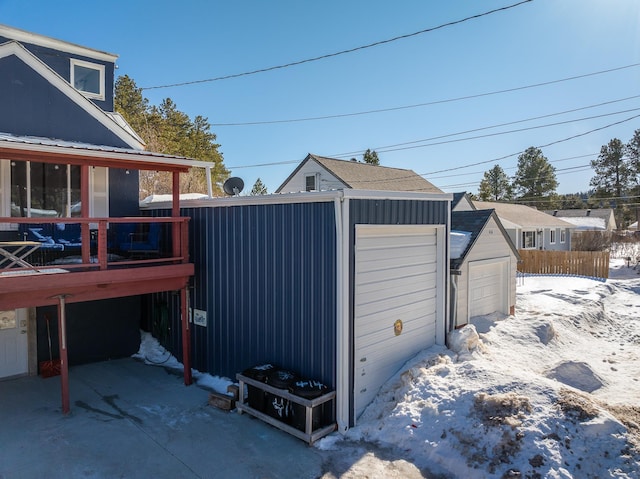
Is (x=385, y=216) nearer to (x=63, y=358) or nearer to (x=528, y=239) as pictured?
(x=63, y=358)

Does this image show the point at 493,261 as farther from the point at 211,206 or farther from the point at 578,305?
the point at 211,206

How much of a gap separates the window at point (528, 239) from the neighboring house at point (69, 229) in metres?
25.7

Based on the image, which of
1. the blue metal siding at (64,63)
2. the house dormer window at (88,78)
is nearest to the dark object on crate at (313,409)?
the blue metal siding at (64,63)

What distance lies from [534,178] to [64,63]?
49066 millimetres

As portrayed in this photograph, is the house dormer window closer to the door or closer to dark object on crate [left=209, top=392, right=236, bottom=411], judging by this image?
the door

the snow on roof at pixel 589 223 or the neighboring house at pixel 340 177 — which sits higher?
the neighboring house at pixel 340 177

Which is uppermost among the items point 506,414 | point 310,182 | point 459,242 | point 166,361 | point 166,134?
point 166,134

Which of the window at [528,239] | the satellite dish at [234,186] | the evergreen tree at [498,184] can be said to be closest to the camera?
the satellite dish at [234,186]

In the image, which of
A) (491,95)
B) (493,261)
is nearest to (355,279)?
(493,261)

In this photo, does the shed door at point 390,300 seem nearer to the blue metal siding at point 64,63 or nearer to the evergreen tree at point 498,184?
the blue metal siding at point 64,63

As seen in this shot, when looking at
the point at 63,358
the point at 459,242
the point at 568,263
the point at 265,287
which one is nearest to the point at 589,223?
the point at 568,263

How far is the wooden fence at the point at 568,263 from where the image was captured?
743 inches

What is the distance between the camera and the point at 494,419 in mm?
5180

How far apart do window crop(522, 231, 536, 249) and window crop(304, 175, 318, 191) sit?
49.7 ft
